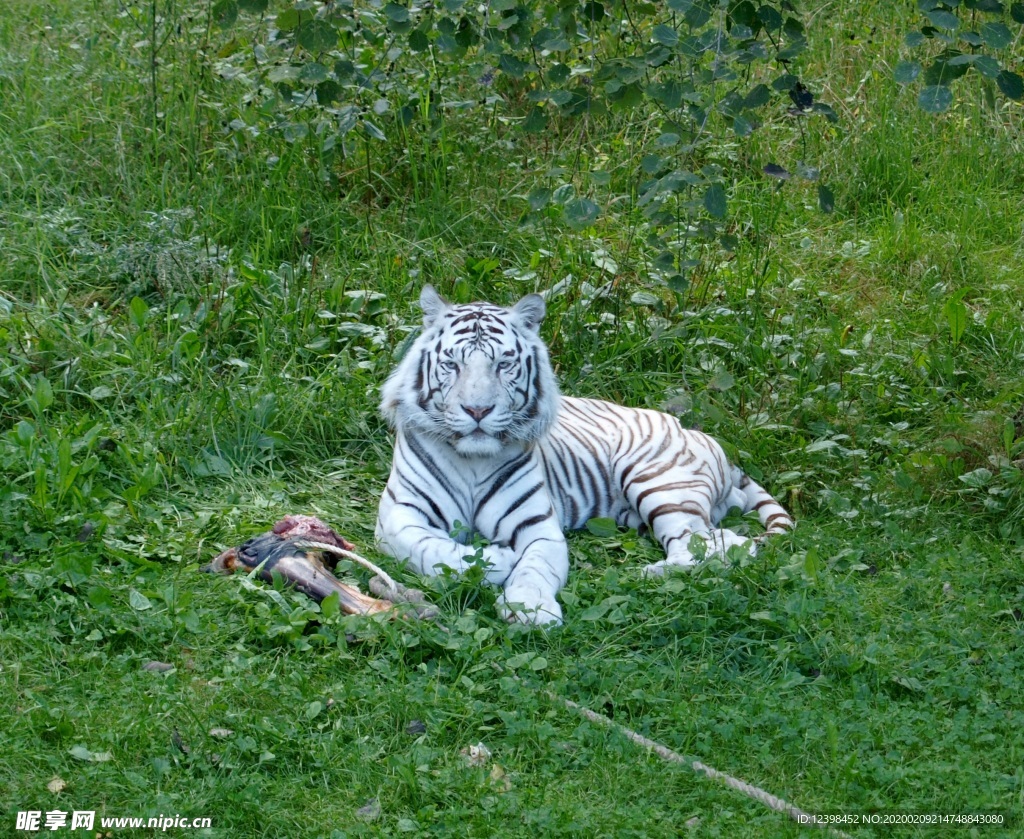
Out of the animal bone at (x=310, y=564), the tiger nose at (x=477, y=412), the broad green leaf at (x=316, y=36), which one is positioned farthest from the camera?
the tiger nose at (x=477, y=412)

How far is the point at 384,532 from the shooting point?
4.65 m

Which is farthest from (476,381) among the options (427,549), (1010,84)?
(1010,84)

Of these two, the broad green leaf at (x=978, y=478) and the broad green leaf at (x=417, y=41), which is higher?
the broad green leaf at (x=417, y=41)

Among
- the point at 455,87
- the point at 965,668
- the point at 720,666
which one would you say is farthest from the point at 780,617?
the point at 455,87

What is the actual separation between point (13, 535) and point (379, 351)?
2.14 metres

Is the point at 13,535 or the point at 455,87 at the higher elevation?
the point at 455,87

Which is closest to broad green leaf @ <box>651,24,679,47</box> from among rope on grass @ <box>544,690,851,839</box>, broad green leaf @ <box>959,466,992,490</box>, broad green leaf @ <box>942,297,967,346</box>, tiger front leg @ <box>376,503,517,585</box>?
Answer: tiger front leg @ <box>376,503,517,585</box>

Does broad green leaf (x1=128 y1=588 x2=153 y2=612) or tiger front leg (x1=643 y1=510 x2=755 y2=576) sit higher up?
broad green leaf (x1=128 y1=588 x2=153 y2=612)

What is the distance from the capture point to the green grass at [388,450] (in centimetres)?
327

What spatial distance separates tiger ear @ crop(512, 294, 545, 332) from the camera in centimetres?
503

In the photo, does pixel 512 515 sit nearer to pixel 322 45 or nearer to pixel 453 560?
pixel 453 560

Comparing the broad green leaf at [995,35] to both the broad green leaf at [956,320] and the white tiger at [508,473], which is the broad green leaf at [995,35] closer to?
the white tiger at [508,473]

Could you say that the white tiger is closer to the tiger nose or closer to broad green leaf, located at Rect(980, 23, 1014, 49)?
the tiger nose

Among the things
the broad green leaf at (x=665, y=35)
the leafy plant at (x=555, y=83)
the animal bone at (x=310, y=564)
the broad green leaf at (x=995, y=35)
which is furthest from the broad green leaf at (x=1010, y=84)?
the animal bone at (x=310, y=564)
